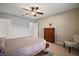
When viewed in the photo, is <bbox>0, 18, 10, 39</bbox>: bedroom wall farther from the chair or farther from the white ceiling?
the chair

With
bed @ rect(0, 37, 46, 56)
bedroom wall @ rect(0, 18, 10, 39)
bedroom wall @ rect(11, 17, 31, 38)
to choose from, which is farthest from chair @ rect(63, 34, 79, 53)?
bedroom wall @ rect(0, 18, 10, 39)

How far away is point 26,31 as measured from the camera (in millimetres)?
2029

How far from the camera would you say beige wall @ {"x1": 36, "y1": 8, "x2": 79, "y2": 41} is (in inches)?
78.9

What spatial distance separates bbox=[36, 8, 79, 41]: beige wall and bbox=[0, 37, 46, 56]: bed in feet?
0.56

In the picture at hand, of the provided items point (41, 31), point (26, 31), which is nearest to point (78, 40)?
point (41, 31)

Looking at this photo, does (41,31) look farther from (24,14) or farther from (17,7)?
(17,7)

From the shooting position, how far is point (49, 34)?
6.73 feet

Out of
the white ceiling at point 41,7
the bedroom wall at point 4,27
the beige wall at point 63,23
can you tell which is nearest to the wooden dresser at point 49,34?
the beige wall at point 63,23

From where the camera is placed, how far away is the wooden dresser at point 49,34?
2038 mm

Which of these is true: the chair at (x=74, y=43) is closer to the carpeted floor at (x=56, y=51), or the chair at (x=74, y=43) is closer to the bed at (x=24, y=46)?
the carpeted floor at (x=56, y=51)

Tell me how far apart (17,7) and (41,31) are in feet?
1.96

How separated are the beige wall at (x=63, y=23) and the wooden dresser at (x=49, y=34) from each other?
0.06m

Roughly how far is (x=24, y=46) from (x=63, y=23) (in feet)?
2.61

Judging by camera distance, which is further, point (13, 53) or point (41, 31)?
point (41, 31)
